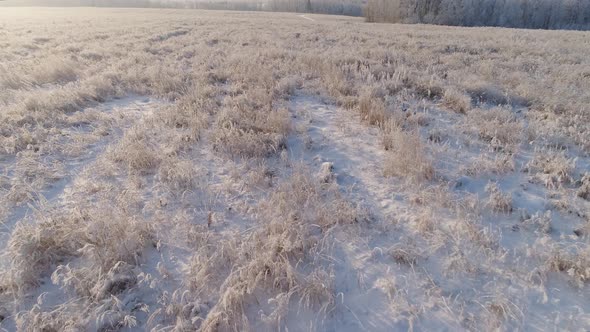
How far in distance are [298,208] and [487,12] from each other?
62.5 metres

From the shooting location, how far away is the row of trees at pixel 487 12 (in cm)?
4794

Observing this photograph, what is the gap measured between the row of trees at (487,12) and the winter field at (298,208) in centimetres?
4780

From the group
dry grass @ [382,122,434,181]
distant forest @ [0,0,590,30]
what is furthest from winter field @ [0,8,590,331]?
distant forest @ [0,0,590,30]

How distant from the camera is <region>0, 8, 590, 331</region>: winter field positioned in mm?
2557

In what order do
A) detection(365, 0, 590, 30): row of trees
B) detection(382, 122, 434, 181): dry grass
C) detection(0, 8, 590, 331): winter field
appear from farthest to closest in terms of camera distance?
detection(365, 0, 590, 30): row of trees
detection(382, 122, 434, 181): dry grass
detection(0, 8, 590, 331): winter field

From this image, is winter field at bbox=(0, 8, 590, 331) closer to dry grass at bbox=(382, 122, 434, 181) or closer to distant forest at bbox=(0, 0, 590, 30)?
dry grass at bbox=(382, 122, 434, 181)

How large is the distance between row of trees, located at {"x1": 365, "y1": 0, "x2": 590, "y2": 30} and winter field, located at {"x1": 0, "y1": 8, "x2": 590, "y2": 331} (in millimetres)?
47802

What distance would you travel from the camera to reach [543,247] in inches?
119

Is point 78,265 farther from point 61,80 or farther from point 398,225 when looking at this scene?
point 61,80

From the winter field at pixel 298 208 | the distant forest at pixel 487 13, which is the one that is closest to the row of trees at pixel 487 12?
the distant forest at pixel 487 13

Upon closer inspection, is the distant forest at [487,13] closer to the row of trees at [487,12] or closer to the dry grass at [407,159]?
the row of trees at [487,12]

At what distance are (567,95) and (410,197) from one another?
568cm

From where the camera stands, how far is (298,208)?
11.9ft

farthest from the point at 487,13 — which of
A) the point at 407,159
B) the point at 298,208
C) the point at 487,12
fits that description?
the point at 298,208
